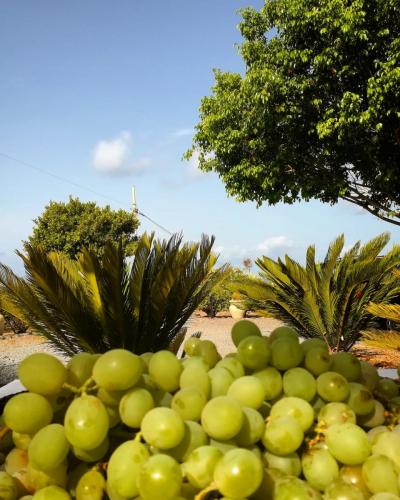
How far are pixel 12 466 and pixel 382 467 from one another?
71cm

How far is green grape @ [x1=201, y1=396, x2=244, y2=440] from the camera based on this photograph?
2.50 ft

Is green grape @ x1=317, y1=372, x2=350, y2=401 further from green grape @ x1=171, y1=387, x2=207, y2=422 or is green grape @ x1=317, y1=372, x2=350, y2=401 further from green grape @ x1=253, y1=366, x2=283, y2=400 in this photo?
green grape @ x1=171, y1=387, x2=207, y2=422

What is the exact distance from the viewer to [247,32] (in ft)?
41.8

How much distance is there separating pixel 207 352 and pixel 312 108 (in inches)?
498

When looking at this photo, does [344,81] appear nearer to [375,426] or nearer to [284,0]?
[284,0]

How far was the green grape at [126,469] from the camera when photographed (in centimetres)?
72

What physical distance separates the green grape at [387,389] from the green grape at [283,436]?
33 centimetres

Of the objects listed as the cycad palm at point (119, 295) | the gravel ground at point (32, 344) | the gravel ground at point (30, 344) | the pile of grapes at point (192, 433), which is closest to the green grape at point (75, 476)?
the pile of grapes at point (192, 433)

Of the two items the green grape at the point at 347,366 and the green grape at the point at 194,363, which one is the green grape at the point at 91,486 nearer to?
the green grape at the point at 194,363

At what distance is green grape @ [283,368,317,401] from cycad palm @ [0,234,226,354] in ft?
7.24

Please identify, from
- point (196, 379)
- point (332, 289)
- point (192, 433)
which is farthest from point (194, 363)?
point (332, 289)

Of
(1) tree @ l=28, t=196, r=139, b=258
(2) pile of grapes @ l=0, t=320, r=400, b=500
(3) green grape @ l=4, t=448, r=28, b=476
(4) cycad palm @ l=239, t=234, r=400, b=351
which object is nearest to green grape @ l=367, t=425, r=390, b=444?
(2) pile of grapes @ l=0, t=320, r=400, b=500

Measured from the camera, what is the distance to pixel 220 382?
91 cm

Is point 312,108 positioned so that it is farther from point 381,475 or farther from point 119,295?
point 381,475
